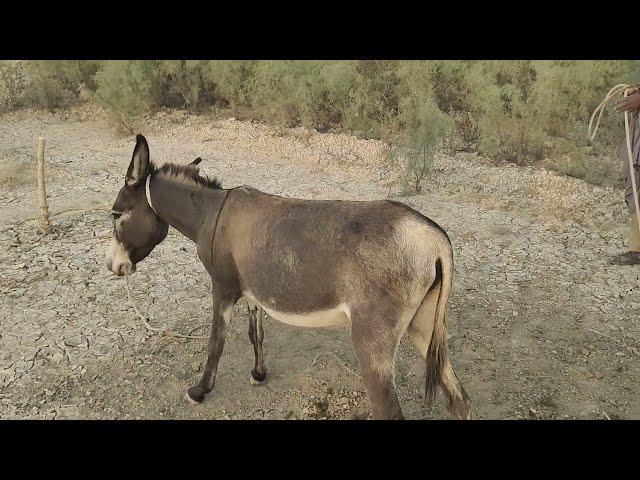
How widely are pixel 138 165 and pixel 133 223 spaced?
47 centimetres

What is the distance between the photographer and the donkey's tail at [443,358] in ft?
10.2

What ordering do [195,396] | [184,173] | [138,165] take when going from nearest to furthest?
[138,165]
[184,173]
[195,396]

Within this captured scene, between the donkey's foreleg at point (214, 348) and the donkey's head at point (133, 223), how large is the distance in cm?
77

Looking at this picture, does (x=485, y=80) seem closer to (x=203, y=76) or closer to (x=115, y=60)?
(x=203, y=76)

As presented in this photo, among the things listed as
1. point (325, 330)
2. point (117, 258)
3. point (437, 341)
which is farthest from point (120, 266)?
point (437, 341)

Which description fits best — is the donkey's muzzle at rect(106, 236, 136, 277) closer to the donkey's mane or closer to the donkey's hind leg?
the donkey's mane

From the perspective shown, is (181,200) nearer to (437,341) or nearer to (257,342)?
(257,342)

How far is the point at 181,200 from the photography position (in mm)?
3945

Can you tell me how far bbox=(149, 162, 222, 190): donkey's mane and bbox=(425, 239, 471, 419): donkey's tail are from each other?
1841 mm

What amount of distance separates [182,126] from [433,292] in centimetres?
877

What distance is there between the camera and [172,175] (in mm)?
3988

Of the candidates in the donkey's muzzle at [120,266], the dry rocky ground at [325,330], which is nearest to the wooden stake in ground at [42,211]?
the dry rocky ground at [325,330]

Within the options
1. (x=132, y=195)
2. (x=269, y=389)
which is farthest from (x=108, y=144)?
(x=269, y=389)

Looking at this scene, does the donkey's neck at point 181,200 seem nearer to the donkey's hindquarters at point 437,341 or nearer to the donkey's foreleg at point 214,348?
the donkey's foreleg at point 214,348
